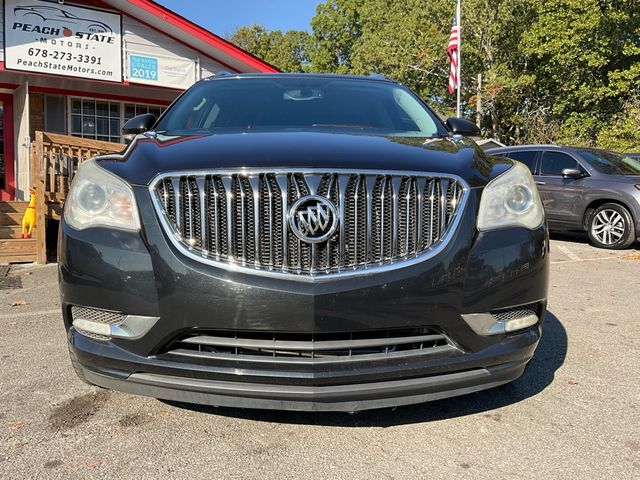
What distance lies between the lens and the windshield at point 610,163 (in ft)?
29.5

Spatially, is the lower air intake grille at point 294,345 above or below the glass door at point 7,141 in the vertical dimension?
below

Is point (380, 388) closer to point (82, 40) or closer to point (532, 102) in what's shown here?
point (82, 40)

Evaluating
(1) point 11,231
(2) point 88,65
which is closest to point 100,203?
(1) point 11,231

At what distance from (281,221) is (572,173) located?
27.2 ft

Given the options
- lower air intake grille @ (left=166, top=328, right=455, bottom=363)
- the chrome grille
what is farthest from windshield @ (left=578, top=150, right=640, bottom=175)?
lower air intake grille @ (left=166, top=328, right=455, bottom=363)

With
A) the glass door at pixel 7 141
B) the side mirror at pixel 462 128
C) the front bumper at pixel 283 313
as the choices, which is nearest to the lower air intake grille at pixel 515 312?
the front bumper at pixel 283 313

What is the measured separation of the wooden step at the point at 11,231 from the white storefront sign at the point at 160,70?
4607 mm

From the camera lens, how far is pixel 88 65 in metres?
10.4

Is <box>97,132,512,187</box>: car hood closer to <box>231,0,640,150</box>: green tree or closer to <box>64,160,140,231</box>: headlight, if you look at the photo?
<box>64,160,140,231</box>: headlight

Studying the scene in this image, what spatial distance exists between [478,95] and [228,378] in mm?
29134

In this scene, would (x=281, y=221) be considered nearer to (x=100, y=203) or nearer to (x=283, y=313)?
(x=283, y=313)

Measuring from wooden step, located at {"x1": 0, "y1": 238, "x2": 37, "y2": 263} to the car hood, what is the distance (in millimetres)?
5247

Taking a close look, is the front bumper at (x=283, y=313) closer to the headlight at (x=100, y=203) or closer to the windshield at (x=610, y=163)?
the headlight at (x=100, y=203)

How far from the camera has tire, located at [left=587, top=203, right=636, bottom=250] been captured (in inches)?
337
